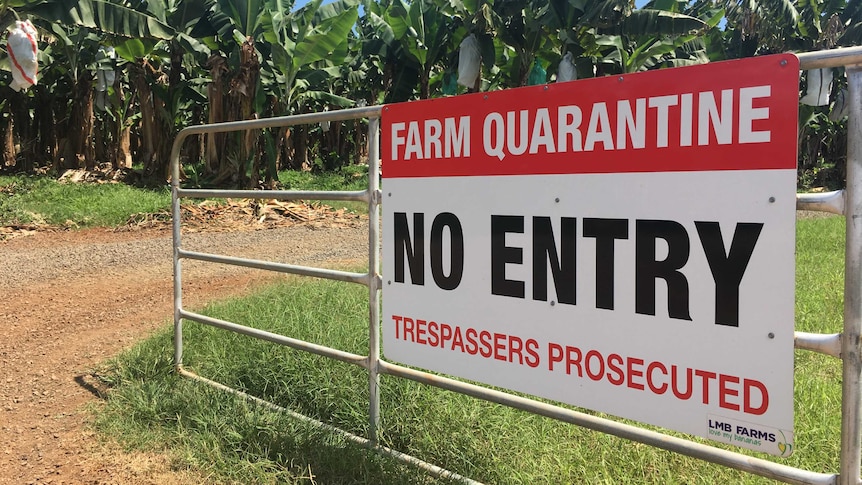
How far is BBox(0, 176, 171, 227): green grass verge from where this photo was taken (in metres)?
9.56

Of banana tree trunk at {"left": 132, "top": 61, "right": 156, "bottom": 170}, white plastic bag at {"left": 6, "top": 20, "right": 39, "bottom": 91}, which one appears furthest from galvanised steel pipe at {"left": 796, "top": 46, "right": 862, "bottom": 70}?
banana tree trunk at {"left": 132, "top": 61, "right": 156, "bottom": 170}

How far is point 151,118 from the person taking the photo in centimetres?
1428

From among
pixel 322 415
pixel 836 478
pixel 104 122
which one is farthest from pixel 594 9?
pixel 104 122

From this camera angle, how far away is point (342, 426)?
2.70 metres

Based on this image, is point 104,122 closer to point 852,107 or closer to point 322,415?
point 322,415

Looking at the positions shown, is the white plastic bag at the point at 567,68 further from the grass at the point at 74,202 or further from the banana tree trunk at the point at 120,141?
the banana tree trunk at the point at 120,141

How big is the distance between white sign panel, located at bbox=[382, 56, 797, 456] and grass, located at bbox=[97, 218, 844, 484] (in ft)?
1.53

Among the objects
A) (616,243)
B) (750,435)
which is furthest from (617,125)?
(750,435)

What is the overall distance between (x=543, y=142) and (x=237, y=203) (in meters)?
9.32

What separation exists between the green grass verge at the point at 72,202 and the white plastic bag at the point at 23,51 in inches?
98.6

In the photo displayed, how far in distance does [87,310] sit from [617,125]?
4.80 m

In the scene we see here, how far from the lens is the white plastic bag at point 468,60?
10.8 metres

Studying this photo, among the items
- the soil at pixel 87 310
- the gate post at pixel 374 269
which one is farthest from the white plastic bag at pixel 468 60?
the gate post at pixel 374 269

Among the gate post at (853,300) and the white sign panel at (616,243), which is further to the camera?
the white sign panel at (616,243)
